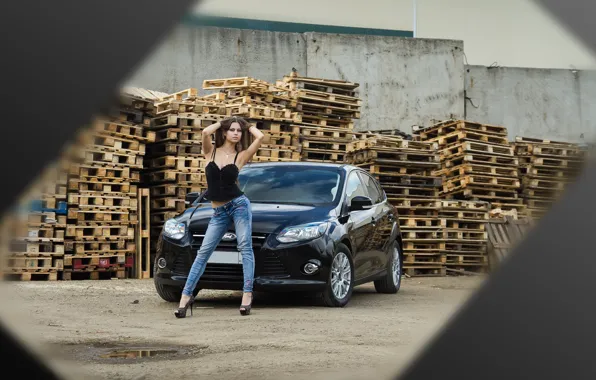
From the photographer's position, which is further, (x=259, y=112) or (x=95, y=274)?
(x=259, y=112)

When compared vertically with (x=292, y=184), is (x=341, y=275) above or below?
below

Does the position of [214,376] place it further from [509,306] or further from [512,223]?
[512,223]

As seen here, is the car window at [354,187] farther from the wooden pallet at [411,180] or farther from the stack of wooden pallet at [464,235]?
the stack of wooden pallet at [464,235]

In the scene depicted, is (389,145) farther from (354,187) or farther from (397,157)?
(354,187)

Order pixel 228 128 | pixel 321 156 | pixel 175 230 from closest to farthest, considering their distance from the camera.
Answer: pixel 228 128 → pixel 175 230 → pixel 321 156

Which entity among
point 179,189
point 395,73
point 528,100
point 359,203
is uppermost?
point 395,73

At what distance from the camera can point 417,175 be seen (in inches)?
626

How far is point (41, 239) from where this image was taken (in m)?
13.2

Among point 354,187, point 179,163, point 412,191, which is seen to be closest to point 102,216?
point 179,163

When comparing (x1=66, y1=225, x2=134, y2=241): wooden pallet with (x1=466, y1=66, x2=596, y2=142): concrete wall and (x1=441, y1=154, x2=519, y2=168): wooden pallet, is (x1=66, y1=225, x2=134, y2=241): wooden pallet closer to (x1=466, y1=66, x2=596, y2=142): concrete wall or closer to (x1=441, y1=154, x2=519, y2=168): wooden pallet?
(x1=441, y1=154, x2=519, y2=168): wooden pallet

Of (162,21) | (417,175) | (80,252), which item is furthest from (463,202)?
(162,21)

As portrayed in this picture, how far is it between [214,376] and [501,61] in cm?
2019

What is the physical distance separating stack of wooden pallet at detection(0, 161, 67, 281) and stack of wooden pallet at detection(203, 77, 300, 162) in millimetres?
3487

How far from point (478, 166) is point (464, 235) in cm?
176
